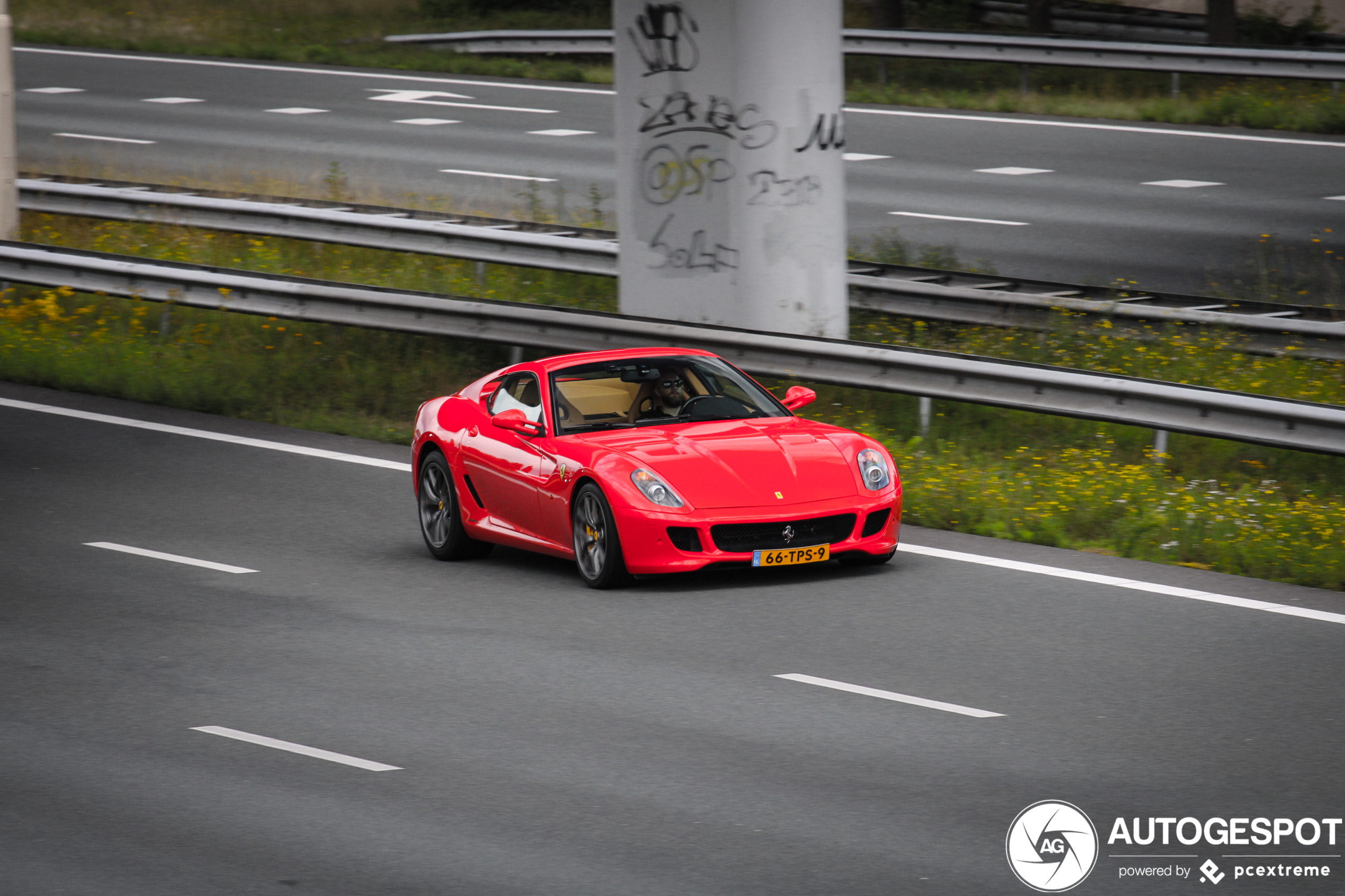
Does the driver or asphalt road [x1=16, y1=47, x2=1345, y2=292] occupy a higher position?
asphalt road [x1=16, y1=47, x2=1345, y2=292]

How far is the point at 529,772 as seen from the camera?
818 centimetres

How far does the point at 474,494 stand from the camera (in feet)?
41.3

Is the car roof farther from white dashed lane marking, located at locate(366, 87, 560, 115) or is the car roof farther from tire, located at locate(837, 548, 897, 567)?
white dashed lane marking, located at locate(366, 87, 560, 115)

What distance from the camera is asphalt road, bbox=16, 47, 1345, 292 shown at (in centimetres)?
2302

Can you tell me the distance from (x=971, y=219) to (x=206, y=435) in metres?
10.3

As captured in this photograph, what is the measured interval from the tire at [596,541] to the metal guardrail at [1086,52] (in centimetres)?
1835

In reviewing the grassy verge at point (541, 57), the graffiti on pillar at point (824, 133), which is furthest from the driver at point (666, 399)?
the grassy verge at point (541, 57)

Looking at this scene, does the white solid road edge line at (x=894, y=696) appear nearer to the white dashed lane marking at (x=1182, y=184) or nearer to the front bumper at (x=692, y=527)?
the front bumper at (x=692, y=527)

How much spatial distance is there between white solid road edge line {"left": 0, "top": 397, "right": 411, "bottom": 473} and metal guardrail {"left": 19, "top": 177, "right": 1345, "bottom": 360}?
181 inches

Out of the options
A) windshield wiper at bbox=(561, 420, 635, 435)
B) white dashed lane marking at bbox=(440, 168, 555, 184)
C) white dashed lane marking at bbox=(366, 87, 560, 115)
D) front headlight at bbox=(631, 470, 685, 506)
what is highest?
white dashed lane marking at bbox=(366, 87, 560, 115)

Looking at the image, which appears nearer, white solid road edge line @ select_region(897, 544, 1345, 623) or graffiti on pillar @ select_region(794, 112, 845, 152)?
white solid road edge line @ select_region(897, 544, 1345, 623)

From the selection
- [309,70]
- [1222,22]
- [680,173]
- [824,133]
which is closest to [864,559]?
[824,133]

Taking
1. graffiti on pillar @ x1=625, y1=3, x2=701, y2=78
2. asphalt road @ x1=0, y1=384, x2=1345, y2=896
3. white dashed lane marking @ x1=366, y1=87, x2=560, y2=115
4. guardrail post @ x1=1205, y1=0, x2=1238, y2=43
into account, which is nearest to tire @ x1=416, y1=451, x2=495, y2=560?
asphalt road @ x1=0, y1=384, x2=1345, y2=896

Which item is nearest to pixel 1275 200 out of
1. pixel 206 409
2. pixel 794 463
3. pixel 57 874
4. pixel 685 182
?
pixel 685 182
